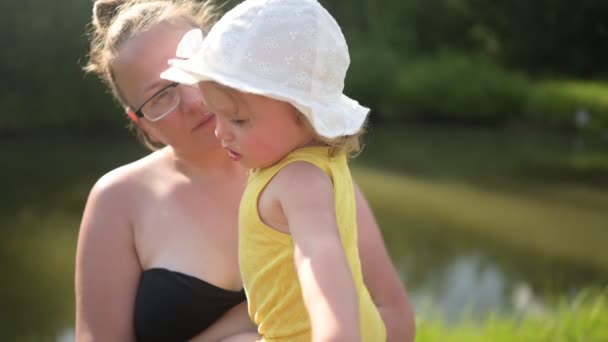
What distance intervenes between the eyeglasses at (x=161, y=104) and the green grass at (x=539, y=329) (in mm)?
1869

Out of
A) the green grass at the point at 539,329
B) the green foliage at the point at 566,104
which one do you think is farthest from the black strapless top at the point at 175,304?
the green foliage at the point at 566,104

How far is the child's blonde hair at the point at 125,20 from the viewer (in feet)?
4.49

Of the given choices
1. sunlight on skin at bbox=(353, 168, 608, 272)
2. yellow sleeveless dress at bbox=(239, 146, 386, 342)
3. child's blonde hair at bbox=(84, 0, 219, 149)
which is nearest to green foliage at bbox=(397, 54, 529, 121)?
sunlight on skin at bbox=(353, 168, 608, 272)

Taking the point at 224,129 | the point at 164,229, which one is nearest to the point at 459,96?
the point at 164,229

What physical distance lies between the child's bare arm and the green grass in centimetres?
210

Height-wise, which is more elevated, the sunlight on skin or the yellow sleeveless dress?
the yellow sleeveless dress

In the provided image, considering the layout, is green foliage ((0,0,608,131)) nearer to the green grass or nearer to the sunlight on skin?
the sunlight on skin

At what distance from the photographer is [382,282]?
138 centimetres

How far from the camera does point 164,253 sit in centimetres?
133

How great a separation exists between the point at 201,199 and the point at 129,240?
137mm

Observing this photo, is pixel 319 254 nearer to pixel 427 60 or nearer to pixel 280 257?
pixel 280 257

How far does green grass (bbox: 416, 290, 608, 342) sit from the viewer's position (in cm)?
299

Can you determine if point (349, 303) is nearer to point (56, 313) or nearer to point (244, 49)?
point (244, 49)

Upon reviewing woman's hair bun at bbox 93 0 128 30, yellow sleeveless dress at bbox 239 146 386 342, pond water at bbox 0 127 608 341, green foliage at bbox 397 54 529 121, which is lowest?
green foliage at bbox 397 54 529 121
